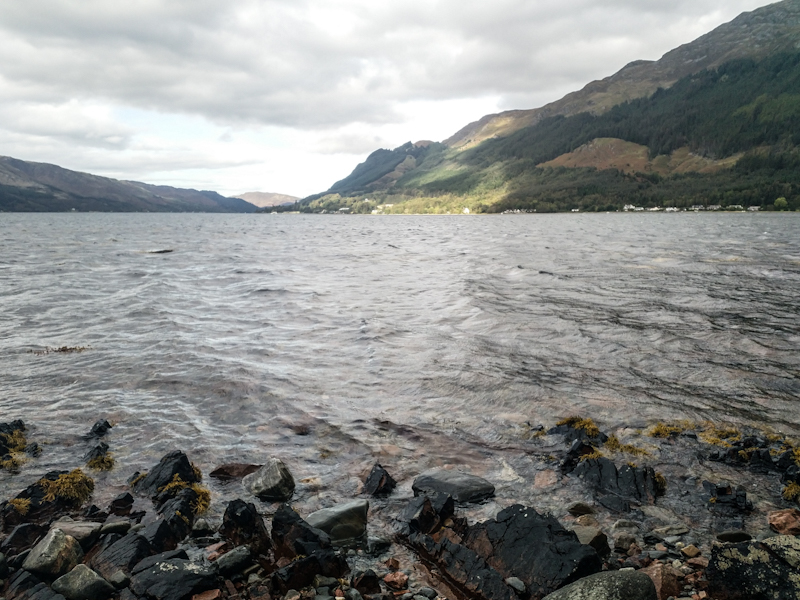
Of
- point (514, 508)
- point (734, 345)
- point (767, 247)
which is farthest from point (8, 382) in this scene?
point (767, 247)

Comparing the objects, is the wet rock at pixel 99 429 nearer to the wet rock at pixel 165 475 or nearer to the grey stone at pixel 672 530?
the wet rock at pixel 165 475

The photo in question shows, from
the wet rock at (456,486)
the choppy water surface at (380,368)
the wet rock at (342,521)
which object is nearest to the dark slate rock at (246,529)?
the wet rock at (342,521)

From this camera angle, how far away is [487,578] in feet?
19.4

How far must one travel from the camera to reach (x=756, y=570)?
18.0 feet

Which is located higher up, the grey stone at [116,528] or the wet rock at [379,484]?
the grey stone at [116,528]

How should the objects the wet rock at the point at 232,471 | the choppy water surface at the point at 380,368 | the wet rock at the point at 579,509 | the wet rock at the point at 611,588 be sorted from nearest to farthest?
the wet rock at the point at 611,588 < the wet rock at the point at 579,509 < the wet rock at the point at 232,471 < the choppy water surface at the point at 380,368

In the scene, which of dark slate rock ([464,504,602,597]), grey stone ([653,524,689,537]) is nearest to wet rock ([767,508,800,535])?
grey stone ([653,524,689,537])

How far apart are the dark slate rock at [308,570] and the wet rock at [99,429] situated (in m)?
6.76

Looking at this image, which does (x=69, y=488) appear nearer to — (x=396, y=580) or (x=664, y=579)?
(x=396, y=580)

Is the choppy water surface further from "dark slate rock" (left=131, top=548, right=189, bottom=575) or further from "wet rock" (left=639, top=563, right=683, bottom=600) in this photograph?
"wet rock" (left=639, top=563, right=683, bottom=600)

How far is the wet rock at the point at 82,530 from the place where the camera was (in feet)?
21.7

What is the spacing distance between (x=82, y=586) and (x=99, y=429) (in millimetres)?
5714

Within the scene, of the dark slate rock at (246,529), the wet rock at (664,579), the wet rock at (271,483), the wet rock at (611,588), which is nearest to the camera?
the wet rock at (611,588)

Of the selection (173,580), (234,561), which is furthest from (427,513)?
(173,580)
